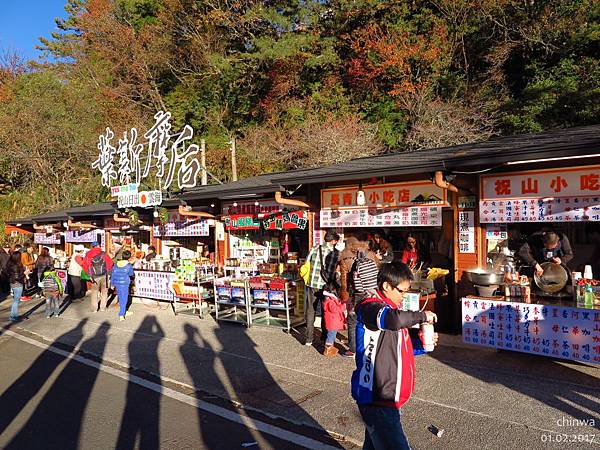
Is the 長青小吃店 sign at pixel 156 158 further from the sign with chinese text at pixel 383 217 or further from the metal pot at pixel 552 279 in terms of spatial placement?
the metal pot at pixel 552 279

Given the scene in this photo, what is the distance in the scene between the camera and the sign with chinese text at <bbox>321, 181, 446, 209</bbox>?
27.2 feet

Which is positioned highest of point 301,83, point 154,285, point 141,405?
point 301,83

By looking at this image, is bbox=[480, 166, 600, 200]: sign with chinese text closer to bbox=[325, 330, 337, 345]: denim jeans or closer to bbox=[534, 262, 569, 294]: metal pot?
bbox=[534, 262, 569, 294]: metal pot

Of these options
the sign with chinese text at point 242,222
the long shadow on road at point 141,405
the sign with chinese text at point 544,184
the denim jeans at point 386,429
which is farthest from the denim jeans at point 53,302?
the denim jeans at point 386,429

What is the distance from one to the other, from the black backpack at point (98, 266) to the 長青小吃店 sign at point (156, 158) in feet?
8.23

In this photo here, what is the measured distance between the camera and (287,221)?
420 inches

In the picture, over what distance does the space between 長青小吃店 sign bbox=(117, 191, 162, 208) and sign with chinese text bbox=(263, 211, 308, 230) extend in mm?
3375

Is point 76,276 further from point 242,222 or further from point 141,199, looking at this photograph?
point 242,222

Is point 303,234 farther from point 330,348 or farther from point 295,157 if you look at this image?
point 295,157

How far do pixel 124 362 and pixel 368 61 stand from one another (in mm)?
20537

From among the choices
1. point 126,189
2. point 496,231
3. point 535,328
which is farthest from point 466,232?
point 126,189

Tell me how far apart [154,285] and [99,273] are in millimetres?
1424

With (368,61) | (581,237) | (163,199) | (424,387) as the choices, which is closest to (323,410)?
(424,387)

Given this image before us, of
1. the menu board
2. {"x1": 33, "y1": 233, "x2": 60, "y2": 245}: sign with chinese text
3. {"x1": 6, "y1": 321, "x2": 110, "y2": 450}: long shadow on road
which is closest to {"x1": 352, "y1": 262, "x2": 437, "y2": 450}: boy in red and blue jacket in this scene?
{"x1": 6, "y1": 321, "x2": 110, "y2": 450}: long shadow on road
